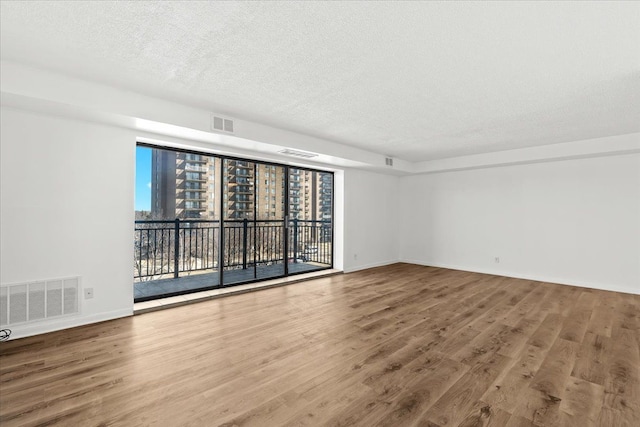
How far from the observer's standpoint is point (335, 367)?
2.39 m

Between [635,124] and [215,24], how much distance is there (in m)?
5.52

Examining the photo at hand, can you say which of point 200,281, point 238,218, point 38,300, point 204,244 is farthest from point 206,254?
point 38,300

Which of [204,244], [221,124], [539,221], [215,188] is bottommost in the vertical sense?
[204,244]

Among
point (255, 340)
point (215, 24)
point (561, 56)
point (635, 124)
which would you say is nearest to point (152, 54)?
point (215, 24)

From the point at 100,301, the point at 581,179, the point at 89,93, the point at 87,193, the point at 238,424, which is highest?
the point at 89,93

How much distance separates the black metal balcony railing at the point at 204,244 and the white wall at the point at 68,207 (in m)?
1.37

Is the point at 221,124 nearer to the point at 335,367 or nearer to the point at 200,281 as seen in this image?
the point at 200,281

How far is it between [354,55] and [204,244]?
451 cm

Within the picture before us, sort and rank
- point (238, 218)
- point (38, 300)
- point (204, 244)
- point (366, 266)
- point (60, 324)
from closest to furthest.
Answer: point (38, 300)
point (60, 324)
point (238, 218)
point (204, 244)
point (366, 266)

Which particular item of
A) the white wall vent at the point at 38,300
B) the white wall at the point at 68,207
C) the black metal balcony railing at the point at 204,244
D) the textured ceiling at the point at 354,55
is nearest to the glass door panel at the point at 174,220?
the black metal balcony railing at the point at 204,244

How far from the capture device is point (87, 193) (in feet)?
10.9

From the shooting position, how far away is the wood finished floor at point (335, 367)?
183 centimetres

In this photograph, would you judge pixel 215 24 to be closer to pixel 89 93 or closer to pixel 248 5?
pixel 248 5

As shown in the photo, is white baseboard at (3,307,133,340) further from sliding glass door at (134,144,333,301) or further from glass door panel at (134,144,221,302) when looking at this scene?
glass door panel at (134,144,221,302)
